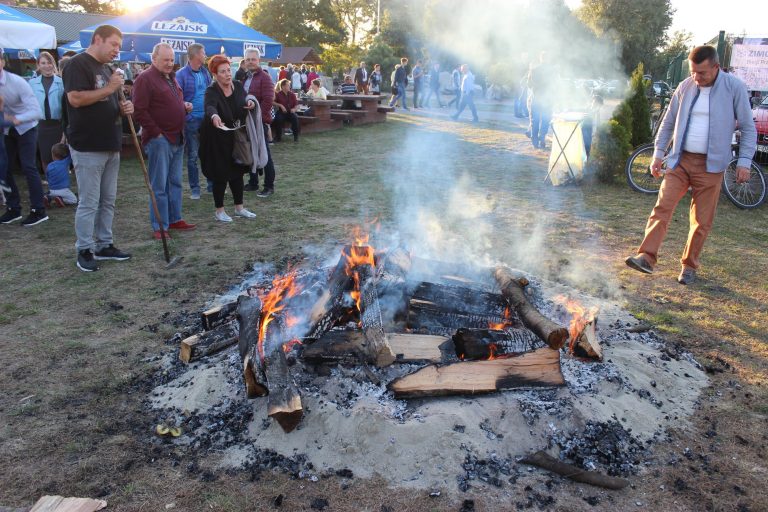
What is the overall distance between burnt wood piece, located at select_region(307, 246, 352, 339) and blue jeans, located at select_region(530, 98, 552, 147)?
1003cm

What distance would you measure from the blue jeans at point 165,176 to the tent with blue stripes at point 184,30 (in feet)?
18.0

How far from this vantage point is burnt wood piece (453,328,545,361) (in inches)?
132

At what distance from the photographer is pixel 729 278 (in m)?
5.23

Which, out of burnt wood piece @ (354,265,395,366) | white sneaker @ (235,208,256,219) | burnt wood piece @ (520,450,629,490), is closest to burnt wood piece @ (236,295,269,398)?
burnt wood piece @ (354,265,395,366)

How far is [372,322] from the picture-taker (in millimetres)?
3393

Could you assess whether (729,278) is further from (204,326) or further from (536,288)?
(204,326)

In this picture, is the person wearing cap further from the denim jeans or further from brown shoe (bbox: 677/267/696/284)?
brown shoe (bbox: 677/267/696/284)

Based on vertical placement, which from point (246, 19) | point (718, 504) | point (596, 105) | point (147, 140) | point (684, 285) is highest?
point (246, 19)

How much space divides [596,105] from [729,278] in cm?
634

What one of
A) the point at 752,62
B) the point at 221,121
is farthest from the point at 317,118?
the point at 752,62

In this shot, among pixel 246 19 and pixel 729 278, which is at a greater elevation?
pixel 246 19

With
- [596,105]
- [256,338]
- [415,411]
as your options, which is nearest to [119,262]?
[256,338]

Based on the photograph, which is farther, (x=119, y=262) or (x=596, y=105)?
(x=596, y=105)

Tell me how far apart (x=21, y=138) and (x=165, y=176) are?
6.92ft
